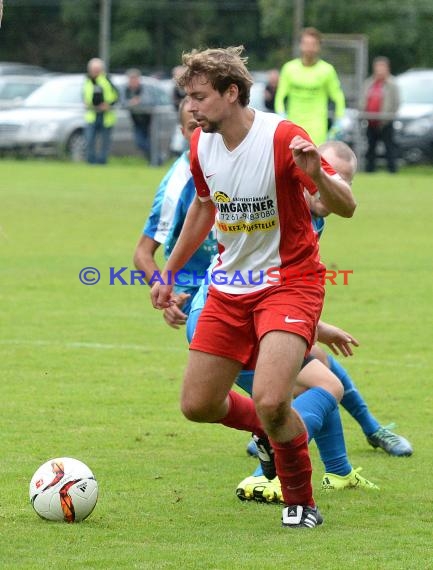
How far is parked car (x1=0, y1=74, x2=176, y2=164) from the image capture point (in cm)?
2786

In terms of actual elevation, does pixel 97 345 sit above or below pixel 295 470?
below

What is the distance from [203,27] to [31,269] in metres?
32.2

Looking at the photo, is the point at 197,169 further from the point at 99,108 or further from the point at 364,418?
the point at 99,108

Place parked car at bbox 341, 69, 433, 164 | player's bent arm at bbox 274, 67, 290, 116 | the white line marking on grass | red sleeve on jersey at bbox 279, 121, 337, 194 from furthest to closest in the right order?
parked car at bbox 341, 69, 433, 164 → player's bent arm at bbox 274, 67, 290, 116 → the white line marking on grass → red sleeve on jersey at bbox 279, 121, 337, 194

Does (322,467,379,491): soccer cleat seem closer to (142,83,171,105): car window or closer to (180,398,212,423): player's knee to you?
(180,398,212,423): player's knee

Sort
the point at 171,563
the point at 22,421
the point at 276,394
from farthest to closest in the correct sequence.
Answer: the point at 22,421, the point at 276,394, the point at 171,563

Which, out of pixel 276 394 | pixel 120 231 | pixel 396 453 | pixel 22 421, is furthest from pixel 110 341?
pixel 120 231

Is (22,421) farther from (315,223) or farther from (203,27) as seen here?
(203,27)

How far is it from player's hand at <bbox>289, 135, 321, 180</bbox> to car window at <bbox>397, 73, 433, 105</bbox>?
24143 millimetres

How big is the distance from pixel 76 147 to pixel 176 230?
2231cm

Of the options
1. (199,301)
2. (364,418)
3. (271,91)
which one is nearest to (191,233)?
(199,301)

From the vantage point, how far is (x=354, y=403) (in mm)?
6902

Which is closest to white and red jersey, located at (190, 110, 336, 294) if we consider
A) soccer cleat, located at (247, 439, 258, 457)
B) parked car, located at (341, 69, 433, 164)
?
soccer cleat, located at (247, 439, 258, 457)

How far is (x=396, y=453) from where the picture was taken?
6.92 meters
